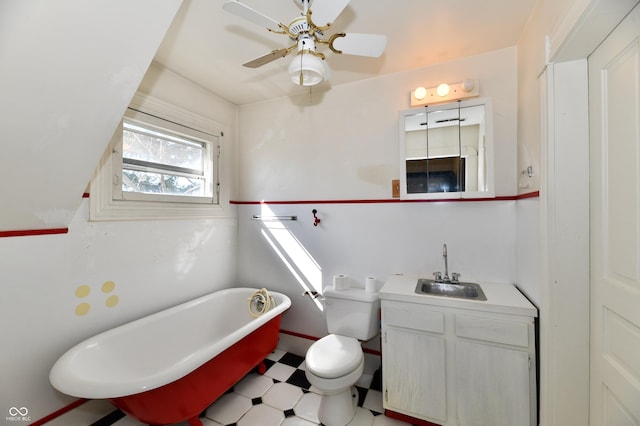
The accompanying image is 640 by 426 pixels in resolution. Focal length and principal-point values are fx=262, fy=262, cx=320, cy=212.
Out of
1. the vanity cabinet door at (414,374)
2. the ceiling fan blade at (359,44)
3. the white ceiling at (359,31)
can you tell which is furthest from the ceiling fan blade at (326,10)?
the vanity cabinet door at (414,374)

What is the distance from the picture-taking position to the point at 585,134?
117 centimetres

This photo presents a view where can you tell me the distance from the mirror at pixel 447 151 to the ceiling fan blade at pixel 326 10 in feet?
3.38

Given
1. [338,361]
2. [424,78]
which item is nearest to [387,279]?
[338,361]

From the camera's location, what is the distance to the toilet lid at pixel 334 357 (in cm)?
157

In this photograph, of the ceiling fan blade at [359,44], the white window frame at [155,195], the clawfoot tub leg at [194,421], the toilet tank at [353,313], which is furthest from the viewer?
the toilet tank at [353,313]

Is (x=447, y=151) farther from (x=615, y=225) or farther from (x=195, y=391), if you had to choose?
(x=195, y=391)

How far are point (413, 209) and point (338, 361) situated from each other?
1221 millimetres

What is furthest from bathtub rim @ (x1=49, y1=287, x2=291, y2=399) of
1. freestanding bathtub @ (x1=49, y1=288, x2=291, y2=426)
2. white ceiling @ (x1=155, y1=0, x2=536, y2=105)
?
white ceiling @ (x1=155, y1=0, x2=536, y2=105)

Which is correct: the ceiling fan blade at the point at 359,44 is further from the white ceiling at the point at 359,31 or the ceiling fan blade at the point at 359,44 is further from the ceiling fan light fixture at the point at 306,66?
the white ceiling at the point at 359,31

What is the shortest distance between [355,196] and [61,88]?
189 centimetres

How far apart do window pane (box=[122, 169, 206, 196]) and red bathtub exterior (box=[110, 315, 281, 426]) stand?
54.6 inches

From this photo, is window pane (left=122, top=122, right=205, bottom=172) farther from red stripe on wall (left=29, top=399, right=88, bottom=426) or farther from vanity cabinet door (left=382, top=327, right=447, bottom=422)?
vanity cabinet door (left=382, top=327, right=447, bottom=422)

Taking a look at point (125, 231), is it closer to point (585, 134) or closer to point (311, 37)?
point (311, 37)

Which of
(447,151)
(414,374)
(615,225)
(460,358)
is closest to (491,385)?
(460,358)
